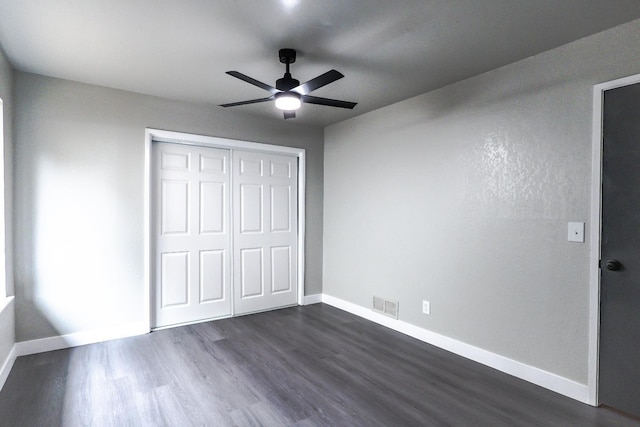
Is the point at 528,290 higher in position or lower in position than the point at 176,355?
higher

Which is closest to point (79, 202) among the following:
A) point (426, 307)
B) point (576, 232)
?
point (426, 307)

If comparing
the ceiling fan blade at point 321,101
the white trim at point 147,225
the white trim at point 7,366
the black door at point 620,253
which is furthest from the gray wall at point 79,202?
the black door at point 620,253

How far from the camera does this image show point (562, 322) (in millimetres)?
2420

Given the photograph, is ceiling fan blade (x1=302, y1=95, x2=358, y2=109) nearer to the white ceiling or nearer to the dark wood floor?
the white ceiling

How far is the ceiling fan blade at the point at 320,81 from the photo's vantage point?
6.82 feet

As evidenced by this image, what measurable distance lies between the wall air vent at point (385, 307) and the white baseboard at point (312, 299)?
3.30ft

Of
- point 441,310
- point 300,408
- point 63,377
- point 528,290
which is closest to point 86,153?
point 63,377

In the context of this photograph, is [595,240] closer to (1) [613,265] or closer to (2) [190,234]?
(1) [613,265]

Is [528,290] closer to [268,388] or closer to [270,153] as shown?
[268,388]

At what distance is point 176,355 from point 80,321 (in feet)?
3.33

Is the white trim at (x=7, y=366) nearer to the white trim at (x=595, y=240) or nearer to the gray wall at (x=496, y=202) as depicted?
Result: the gray wall at (x=496, y=202)

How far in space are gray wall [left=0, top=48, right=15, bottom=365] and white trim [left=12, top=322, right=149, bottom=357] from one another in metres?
0.16

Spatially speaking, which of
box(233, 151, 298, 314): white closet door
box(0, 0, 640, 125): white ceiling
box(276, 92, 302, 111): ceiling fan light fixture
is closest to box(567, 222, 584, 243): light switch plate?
box(0, 0, 640, 125): white ceiling

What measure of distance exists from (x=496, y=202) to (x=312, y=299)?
274 cm
